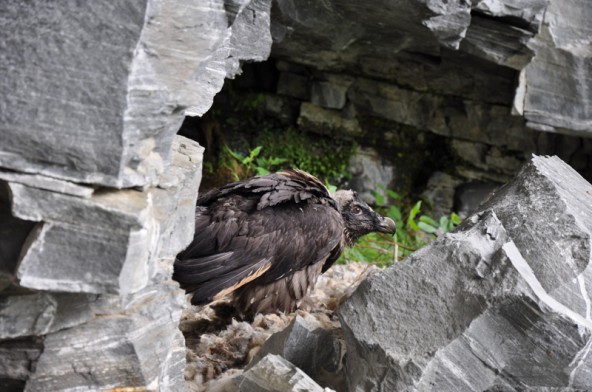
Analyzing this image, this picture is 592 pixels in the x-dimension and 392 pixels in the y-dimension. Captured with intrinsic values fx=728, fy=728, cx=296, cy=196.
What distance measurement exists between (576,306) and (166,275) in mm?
1570

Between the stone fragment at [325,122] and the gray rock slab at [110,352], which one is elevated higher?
the gray rock slab at [110,352]

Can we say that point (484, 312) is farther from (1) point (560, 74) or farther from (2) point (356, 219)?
(1) point (560, 74)

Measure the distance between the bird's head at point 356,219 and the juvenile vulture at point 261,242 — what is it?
0.46 metres

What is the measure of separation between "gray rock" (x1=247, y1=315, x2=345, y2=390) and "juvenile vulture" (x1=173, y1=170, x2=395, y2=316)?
0.66 meters

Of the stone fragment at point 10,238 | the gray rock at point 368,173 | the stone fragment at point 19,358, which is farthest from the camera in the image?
the gray rock at point 368,173

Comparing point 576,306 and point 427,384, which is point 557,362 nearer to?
point 576,306

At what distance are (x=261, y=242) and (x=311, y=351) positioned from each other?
3.05 feet

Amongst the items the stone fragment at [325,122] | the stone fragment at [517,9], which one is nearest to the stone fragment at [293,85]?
the stone fragment at [325,122]

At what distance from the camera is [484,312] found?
2.76 m

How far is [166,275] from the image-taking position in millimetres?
2559

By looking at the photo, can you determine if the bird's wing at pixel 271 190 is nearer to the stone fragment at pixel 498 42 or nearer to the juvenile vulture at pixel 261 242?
the juvenile vulture at pixel 261 242

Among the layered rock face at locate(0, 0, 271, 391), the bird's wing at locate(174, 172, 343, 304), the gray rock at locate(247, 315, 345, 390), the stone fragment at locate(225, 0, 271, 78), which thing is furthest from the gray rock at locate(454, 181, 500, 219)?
the layered rock face at locate(0, 0, 271, 391)

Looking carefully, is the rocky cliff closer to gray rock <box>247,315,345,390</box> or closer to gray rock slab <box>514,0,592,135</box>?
gray rock <box>247,315,345,390</box>

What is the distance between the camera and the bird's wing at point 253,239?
367 cm
